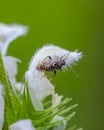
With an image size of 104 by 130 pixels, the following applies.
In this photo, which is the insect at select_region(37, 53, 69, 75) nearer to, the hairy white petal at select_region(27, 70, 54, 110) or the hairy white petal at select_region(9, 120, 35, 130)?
the hairy white petal at select_region(27, 70, 54, 110)

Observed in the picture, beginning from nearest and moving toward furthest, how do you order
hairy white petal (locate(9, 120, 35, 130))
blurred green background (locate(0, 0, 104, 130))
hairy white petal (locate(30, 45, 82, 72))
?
hairy white petal (locate(9, 120, 35, 130))
hairy white petal (locate(30, 45, 82, 72))
blurred green background (locate(0, 0, 104, 130))

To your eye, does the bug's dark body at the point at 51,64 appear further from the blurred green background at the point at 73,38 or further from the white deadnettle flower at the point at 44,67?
the blurred green background at the point at 73,38

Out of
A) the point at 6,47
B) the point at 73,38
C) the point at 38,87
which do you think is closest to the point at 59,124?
the point at 38,87

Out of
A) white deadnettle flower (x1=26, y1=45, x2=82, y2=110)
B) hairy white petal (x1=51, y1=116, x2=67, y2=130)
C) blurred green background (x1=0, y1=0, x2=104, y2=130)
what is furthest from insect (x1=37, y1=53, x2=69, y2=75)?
blurred green background (x1=0, y1=0, x2=104, y2=130)

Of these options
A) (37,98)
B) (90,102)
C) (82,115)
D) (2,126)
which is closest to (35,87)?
(37,98)

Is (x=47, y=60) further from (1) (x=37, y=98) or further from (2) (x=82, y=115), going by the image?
(2) (x=82, y=115)

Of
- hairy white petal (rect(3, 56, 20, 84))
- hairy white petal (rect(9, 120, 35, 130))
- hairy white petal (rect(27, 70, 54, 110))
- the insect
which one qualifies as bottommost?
hairy white petal (rect(9, 120, 35, 130))

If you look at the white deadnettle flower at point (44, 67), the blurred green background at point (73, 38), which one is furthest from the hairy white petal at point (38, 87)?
the blurred green background at point (73, 38)
